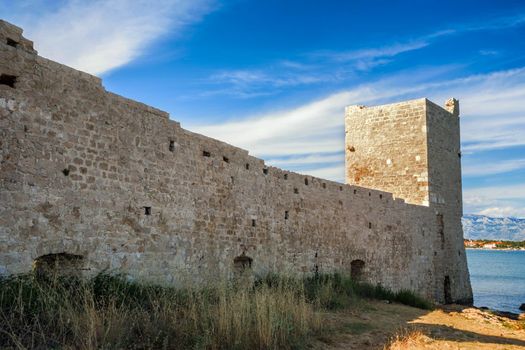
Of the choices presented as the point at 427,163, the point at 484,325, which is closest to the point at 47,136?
the point at 484,325

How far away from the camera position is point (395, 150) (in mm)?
18750

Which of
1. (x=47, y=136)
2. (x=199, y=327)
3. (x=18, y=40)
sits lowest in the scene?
(x=199, y=327)

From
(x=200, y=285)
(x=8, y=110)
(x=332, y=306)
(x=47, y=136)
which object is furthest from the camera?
(x=332, y=306)

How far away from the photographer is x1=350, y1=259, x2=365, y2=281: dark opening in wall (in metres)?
15.2

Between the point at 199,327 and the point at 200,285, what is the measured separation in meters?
3.33

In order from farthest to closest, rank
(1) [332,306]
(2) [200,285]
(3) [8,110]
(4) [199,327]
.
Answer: (1) [332,306] < (2) [200,285] < (3) [8,110] < (4) [199,327]

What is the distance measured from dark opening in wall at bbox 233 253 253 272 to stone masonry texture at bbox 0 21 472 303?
5cm

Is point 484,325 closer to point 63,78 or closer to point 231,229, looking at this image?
point 231,229

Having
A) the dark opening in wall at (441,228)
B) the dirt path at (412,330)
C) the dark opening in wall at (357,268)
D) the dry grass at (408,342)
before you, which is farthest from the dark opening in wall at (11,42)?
the dark opening in wall at (441,228)

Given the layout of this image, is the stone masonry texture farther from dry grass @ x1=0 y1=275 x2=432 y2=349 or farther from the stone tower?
the stone tower

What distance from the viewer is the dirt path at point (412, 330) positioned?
7309 mm

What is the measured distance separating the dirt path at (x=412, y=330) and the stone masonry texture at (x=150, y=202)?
8.49ft

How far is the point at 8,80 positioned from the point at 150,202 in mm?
3061

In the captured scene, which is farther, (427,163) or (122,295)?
(427,163)
